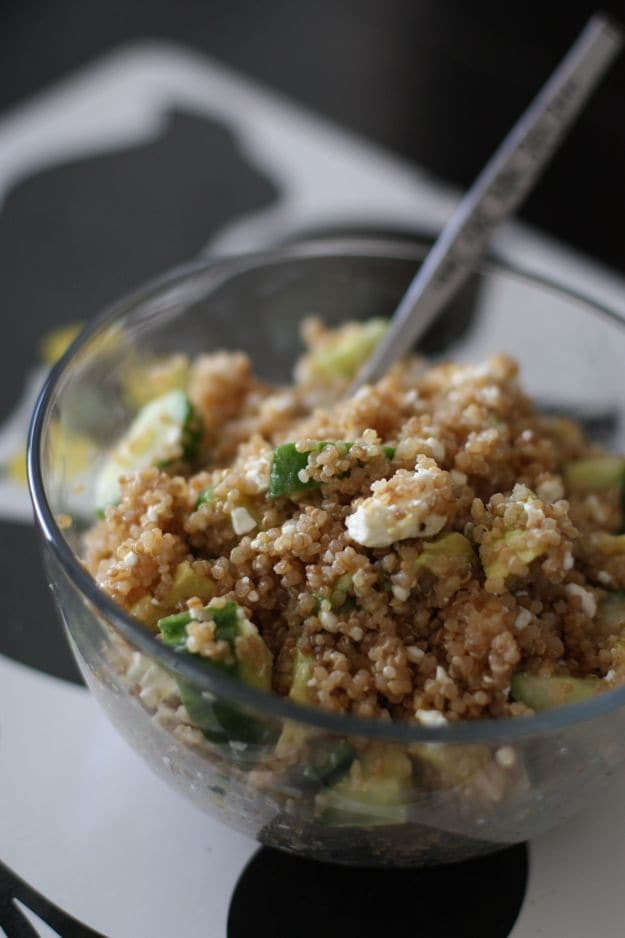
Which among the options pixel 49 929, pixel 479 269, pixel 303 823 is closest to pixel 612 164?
pixel 479 269

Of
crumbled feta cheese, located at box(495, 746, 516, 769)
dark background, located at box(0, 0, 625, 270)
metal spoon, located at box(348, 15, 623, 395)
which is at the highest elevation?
dark background, located at box(0, 0, 625, 270)

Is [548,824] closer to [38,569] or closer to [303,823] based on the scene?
[303,823]

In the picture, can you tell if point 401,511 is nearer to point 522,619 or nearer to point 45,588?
point 522,619

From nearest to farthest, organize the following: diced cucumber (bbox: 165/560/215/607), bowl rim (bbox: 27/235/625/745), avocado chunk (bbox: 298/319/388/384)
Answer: bowl rim (bbox: 27/235/625/745), diced cucumber (bbox: 165/560/215/607), avocado chunk (bbox: 298/319/388/384)

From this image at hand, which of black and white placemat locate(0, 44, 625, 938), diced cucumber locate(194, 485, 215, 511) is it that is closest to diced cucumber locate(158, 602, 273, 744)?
diced cucumber locate(194, 485, 215, 511)

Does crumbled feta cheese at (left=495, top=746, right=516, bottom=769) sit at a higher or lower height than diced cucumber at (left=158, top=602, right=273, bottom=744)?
higher

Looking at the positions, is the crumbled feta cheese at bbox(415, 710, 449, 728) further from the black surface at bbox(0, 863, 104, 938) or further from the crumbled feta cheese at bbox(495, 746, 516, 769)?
the black surface at bbox(0, 863, 104, 938)
